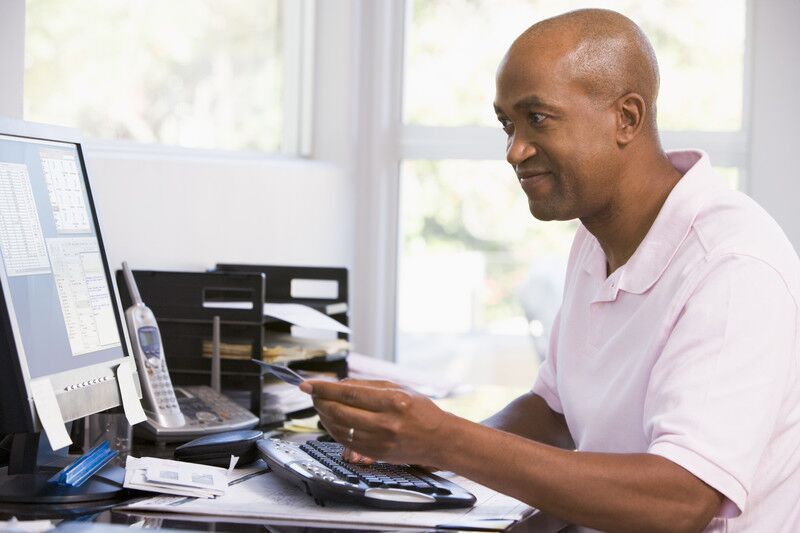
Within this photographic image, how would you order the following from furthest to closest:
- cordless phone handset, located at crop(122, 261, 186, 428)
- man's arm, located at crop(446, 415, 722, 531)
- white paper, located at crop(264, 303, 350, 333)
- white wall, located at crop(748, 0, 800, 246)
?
white wall, located at crop(748, 0, 800, 246) < white paper, located at crop(264, 303, 350, 333) < cordless phone handset, located at crop(122, 261, 186, 428) < man's arm, located at crop(446, 415, 722, 531)

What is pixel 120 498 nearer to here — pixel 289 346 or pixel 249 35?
pixel 289 346

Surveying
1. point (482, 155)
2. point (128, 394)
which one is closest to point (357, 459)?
point (128, 394)

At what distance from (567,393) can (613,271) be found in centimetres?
20

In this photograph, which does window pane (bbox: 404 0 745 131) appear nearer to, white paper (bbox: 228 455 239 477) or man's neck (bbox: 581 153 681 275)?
man's neck (bbox: 581 153 681 275)

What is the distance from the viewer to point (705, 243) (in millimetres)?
1283

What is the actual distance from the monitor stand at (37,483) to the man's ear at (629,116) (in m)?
0.83

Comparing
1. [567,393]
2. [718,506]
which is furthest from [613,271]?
[718,506]

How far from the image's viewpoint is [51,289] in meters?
1.28

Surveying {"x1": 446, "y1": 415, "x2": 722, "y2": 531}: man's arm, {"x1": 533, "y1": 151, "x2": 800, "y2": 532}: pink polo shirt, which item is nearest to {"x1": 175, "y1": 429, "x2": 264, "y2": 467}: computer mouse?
{"x1": 446, "y1": 415, "x2": 722, "y2": 531}: man's arm

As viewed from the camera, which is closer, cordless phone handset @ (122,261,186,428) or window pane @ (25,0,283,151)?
cordless phone handset @ (122,261,186,428)

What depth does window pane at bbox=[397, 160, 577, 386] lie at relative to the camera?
3230 mm

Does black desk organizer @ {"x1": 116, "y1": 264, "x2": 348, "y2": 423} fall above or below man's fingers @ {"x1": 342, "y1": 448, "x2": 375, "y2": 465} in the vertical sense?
above

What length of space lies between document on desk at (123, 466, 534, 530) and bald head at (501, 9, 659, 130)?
1.91 feet

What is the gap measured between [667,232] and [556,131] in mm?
209
